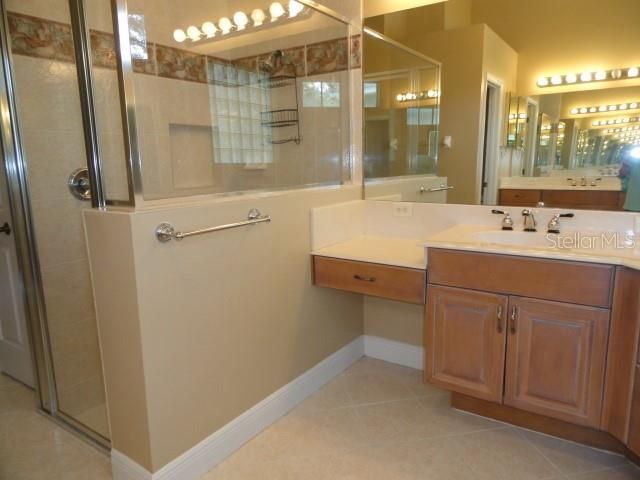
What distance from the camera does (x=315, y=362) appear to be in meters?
2.29

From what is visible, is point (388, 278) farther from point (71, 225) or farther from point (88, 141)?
point (71, 225)

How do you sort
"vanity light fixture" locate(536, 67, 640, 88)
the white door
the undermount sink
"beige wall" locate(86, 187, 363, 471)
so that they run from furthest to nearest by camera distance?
the white door < the undermount sink < "vanity light fixture" locate(536, 67, 640, 88) < "beige wall" locate(86, 187, 363, 471)

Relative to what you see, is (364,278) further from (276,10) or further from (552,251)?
(276,10)

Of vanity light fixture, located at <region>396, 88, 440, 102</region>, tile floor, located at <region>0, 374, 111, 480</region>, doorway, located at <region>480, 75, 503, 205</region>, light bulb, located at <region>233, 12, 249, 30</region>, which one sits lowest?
tile floor, located at <region>0, 374, 111, 480</region>

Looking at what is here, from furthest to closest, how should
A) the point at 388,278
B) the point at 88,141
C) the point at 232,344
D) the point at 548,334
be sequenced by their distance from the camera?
1. the point at 388,278
2. the point at 232,344
3. the point at 548,334
4. the point at 88,141

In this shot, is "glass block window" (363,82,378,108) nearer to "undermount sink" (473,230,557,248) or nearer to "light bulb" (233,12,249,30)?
"light bulb" (233,12,249,30)

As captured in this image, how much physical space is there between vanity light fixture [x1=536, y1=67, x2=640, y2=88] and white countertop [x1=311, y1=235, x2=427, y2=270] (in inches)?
36.4

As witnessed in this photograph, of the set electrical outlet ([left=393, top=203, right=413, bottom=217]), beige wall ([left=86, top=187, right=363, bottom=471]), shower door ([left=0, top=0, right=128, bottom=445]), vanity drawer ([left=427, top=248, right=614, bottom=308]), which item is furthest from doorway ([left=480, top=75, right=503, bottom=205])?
shower door ([left=0, top=0, right=128, bottom=445])

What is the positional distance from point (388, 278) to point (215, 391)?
88cm

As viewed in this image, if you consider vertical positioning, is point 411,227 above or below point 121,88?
below

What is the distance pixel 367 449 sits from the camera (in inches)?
72.2

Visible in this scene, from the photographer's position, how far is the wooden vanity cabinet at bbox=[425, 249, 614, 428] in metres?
1.56

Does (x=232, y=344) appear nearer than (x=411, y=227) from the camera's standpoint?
Yes

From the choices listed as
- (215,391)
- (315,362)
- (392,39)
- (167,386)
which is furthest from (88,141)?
(392,39)
